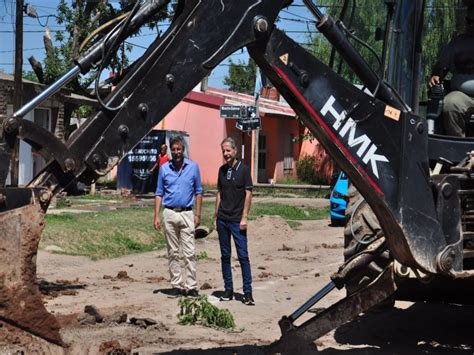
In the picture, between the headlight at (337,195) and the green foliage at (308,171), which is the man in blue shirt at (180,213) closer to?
the headlight at (337,195)

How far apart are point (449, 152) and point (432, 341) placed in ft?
8.35

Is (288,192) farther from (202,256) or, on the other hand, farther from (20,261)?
(20,261)

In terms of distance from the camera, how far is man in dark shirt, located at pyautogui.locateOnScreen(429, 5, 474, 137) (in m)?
6.60

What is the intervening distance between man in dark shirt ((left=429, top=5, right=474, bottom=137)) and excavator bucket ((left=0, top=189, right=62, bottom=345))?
10.9 feet

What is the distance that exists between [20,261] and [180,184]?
5.72 m

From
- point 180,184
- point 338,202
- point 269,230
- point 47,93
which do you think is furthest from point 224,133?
point 47,93

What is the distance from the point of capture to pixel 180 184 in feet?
34.4

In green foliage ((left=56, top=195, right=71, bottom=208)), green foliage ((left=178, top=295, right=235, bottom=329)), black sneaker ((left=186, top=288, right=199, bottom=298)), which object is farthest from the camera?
green foliage ((left=56, top=195, right=71, bottom=208))

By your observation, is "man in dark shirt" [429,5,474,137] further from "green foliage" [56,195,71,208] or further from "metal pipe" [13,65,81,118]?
"green foliage" [56,195,71,208]

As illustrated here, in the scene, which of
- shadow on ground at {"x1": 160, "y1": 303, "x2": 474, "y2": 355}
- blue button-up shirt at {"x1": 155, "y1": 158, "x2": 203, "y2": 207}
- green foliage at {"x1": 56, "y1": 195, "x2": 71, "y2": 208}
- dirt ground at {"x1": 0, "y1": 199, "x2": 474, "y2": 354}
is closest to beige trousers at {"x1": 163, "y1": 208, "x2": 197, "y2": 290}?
blue button-up shirt at {"x1": 155, "y1": 158, "x2": 203, "y2": 207}

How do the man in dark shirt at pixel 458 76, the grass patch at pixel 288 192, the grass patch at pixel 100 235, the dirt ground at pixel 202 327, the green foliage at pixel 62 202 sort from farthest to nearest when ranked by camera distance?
the grass patch at pixel 288 192 < the green foliage at pixel 62 202 < the grass patch at pixel 100 235 < the dirt ground at pixel 202 327 < the man in dark shirt at pixel 458 76

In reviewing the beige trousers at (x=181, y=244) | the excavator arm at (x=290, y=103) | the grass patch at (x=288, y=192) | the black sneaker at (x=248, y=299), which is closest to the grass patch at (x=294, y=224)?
the beige trousers at (x=181, y=244)

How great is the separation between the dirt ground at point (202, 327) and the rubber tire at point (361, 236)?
39.7 inches

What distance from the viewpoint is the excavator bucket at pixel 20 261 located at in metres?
4.73
